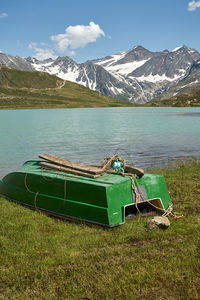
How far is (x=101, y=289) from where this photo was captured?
585 centimetres

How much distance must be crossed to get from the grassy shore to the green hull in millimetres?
440

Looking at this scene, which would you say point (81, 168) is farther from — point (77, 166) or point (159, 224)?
point (159, 224)

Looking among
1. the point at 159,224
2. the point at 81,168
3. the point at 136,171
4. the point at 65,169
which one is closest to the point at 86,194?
the point at 81,168

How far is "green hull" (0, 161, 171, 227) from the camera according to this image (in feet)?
29.0

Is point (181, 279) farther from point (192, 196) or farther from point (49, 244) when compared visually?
point (192, 196)

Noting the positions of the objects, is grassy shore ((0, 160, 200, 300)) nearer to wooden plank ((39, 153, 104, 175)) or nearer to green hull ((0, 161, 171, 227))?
green hull ((0, 161, 171, 227))

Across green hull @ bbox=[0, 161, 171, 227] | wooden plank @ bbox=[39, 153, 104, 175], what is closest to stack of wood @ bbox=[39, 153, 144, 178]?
wooden plank @ bbox=[39, 153, 104, 175]

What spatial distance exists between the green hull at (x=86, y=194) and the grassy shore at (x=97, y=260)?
1.44ft

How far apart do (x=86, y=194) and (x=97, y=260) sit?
267 cm

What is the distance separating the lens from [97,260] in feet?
22.9

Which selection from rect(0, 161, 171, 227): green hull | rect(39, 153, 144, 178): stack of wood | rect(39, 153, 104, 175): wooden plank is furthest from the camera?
rect(39, 153, 104, 175): wooden plank

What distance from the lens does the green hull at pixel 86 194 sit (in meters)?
8.84

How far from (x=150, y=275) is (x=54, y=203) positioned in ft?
16.3

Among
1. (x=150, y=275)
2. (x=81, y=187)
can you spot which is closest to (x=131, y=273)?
(x=150, y=275)
